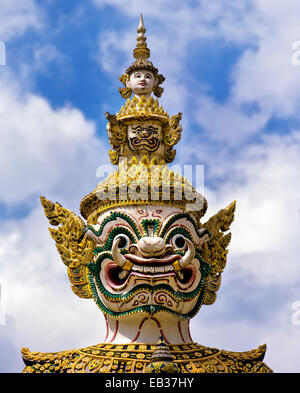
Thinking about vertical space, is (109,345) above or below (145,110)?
below

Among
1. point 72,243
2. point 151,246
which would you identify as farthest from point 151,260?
point 72,243

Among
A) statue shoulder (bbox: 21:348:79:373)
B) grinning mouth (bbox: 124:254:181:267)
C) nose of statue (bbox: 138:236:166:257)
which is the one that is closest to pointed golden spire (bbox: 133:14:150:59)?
nose of statue (bbox: 138:236:166:257)

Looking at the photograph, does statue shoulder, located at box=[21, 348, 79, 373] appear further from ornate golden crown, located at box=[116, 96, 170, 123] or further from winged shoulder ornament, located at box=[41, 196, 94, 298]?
ornate golden crown, located at box=[116, 96, 170, 123]

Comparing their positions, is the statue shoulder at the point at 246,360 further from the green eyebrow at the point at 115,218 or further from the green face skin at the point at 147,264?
the green eyebrow at the point at 115,218

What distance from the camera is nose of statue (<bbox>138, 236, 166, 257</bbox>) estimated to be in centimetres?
1329

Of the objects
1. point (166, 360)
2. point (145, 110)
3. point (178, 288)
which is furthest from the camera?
point (145, 110)

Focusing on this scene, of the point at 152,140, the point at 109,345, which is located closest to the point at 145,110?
the point at 152,140

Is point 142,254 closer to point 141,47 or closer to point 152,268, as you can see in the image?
point 152,268

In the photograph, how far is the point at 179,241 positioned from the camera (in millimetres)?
13898

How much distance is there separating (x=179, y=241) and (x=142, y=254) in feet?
2.83

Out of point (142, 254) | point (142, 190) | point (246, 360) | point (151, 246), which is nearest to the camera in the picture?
point (151, 246)

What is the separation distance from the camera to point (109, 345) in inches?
538
